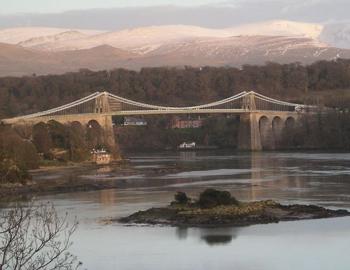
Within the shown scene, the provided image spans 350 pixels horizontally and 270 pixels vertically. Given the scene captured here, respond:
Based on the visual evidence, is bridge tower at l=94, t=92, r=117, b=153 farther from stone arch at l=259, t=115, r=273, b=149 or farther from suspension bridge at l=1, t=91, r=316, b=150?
stone arch at l=259, t=115, r=273, b=149

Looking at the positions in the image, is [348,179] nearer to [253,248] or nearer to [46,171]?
[46,171]

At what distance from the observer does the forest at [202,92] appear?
70.8 m

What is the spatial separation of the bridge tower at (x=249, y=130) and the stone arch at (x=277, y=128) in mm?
1685

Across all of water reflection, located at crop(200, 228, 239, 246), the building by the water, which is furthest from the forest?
water reflection, located at crop(200, 228, 239, 246)

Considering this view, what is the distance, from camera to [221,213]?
1997 cm

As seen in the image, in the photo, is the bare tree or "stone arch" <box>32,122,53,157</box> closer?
the bare tree

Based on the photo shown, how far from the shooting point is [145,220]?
1978 cm

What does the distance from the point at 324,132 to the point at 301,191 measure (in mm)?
42405

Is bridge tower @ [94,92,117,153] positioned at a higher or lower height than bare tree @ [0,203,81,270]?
higher

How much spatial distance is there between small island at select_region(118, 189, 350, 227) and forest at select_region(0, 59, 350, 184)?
1763 inches

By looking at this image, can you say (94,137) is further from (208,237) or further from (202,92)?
(202,92)

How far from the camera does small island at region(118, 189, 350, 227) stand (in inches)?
760

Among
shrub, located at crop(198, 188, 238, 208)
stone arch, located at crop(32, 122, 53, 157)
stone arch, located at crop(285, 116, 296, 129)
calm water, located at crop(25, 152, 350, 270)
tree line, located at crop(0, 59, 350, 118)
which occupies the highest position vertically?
tree line, located at crop(0, 59, 350, 118)

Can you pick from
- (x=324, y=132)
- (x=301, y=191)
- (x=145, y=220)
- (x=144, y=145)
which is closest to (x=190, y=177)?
(x=301, y=191)
